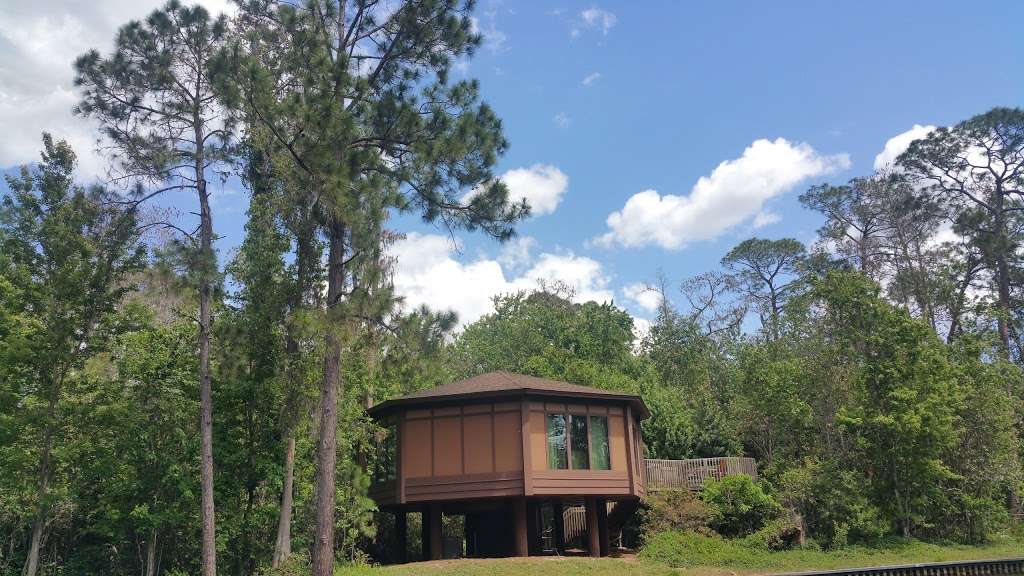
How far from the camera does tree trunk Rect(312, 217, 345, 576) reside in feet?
45.3

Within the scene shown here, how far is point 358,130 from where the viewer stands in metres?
14.8

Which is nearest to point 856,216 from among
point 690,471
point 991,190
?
point 991,190

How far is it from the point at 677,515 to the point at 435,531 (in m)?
6.67

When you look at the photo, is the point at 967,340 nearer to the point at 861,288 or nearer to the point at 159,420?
the point at 861,288

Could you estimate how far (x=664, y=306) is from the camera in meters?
41.1

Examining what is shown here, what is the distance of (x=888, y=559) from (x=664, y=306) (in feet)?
73.0

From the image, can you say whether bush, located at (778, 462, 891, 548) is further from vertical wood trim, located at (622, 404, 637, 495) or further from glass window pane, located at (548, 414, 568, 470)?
glass window pane, located at (548, 414, 568, 470)

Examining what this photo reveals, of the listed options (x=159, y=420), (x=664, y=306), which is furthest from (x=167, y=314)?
(x=664, y=306)

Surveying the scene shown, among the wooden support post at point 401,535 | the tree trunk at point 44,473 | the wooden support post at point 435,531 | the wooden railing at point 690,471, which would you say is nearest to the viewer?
the tree trunk at point 44,473

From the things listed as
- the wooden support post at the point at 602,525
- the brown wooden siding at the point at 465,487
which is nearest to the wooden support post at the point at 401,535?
the brown wooden siding at the point at 465,487

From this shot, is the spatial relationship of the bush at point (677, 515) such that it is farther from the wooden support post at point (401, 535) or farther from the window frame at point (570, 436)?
the wooden support post at point (401, 535)

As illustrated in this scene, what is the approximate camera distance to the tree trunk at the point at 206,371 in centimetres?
1561

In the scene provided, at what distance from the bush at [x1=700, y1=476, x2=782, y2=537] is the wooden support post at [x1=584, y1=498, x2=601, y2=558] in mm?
3176

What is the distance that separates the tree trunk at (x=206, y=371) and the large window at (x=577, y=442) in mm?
8326
